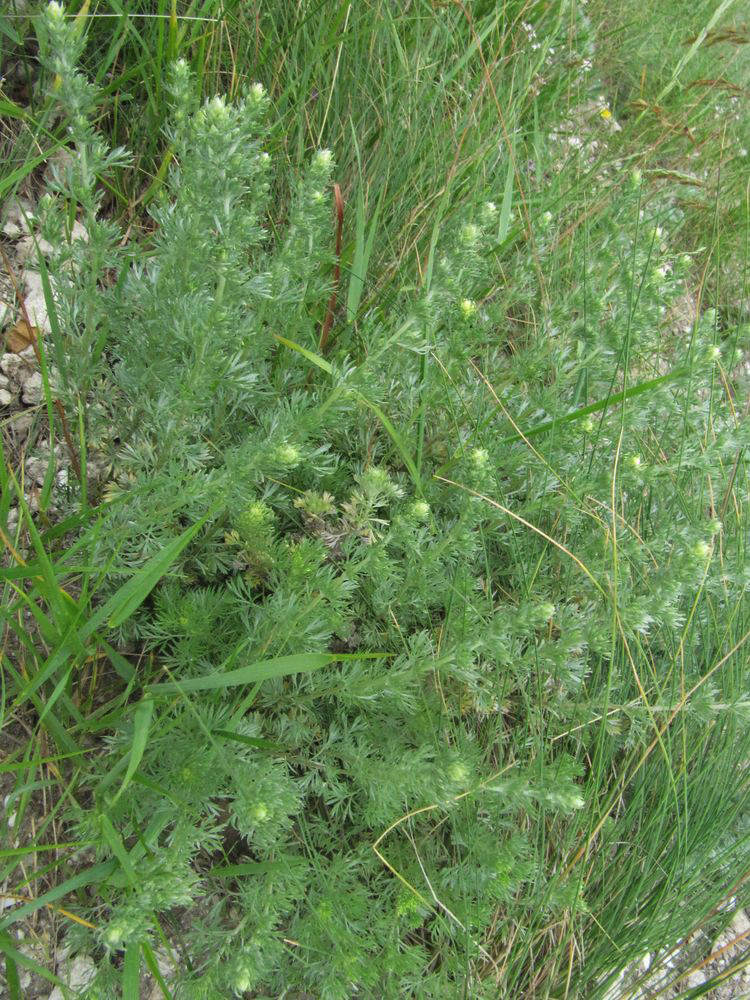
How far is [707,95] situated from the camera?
4316 mm

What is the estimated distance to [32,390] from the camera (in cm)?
253

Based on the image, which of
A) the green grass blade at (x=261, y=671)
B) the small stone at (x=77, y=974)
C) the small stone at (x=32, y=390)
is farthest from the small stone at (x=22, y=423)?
the small stone at (x=77, y=974)

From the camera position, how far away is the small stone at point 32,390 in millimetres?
2518

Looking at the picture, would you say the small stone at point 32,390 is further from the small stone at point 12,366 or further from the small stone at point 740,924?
the small stone at point 740,924

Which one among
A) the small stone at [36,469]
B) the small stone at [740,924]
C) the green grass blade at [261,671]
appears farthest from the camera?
the small stone at [740,924]

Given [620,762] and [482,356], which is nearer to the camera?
[620,762]

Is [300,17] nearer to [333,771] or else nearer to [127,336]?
[127,336]

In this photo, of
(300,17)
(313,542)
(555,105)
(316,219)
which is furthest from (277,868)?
(555,105)

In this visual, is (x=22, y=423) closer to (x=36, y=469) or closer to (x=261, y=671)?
(x=36, y=469)

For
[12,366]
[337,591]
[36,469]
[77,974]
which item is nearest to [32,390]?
[12,366]

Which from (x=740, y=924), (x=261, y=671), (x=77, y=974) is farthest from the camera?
(x=740, y=924)

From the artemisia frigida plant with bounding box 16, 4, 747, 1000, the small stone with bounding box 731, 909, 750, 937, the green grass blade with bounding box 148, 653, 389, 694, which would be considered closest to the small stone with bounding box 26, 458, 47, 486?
the artemisia frigida plant with bounding box 16, 4, 747, 1000

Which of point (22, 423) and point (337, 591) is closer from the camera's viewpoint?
point (337, 591)

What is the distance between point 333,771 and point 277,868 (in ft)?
0.96
